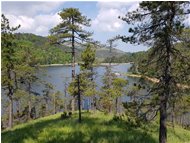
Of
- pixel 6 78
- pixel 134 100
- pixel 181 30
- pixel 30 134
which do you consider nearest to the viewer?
pixel 181 30

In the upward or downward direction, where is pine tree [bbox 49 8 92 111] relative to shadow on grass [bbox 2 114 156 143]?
upward

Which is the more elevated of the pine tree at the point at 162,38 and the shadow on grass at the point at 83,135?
the pine tree at the point at 162,38

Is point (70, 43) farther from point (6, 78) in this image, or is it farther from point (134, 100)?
point (134, 100)

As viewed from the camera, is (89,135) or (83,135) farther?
(83,135)

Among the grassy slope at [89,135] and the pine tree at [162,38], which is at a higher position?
the pine tree at [162,38]

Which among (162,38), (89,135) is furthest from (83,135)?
(162,38)

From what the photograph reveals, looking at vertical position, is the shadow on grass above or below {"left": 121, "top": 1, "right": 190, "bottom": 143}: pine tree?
below

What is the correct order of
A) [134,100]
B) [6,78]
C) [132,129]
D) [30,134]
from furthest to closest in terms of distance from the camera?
[6,78], [132,129], [30,134], [134,100]

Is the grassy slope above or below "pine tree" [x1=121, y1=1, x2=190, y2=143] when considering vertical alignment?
below

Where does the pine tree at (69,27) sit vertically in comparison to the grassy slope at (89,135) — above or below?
above

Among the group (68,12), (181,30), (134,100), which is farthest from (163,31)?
(68,12)

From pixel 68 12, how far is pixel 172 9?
727 inches

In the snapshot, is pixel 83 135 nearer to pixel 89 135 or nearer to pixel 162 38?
pixel 89 135

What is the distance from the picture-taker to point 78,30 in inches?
1307
